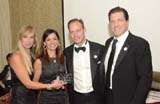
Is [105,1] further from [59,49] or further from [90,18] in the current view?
[59,49]

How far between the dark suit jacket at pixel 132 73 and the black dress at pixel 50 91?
577mm

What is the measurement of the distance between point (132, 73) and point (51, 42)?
859 millimetres

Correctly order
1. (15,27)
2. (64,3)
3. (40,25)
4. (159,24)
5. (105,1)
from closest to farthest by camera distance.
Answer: (159,24) → (105,1) → (64,3) → (40,25) → (15,27)

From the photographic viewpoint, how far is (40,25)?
4.34 metres

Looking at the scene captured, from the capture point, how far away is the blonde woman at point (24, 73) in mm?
2928

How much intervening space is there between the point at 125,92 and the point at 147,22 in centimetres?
106

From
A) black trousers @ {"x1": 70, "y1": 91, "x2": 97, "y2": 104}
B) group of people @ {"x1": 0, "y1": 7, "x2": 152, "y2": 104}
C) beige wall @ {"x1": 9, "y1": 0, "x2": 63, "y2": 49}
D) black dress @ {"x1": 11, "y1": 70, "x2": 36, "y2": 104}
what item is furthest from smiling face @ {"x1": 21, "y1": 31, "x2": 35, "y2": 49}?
beige wall @ {"x1": 9, "y1": 0, "x2": 63, "y2": 49}

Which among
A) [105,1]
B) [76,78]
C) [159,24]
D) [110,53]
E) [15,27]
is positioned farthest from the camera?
[15,27]

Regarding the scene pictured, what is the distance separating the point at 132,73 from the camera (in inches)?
101

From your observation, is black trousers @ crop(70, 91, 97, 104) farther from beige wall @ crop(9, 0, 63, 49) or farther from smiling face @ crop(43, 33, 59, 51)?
beige wall @ crop(9, 0, 63, 49)

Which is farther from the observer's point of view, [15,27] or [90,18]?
[15,27]

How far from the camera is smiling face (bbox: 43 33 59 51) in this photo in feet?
9.78

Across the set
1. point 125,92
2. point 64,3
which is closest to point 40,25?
point 64,3

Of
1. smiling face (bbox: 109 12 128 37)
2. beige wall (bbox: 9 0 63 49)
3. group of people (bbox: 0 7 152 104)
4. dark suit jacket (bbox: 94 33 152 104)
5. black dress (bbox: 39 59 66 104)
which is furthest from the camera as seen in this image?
beige wall (bbox: 9 0 63 49)
